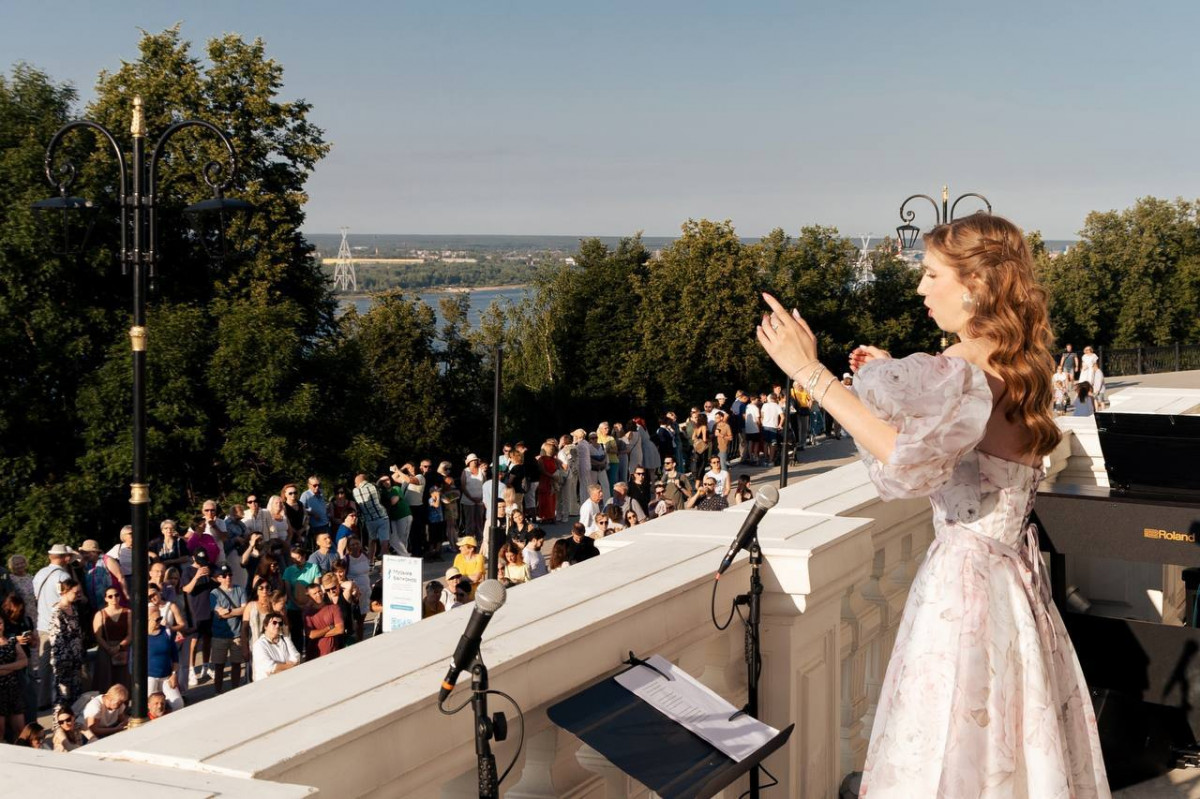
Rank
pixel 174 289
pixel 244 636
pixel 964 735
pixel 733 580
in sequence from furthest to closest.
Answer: pixel 174 289 < pixel 244 636 < pixel 733 580 < pixel 964 735

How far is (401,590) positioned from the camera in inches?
461

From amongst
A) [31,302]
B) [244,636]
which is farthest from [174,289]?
[244,636]

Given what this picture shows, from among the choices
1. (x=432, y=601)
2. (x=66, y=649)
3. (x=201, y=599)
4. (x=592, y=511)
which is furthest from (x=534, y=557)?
(x=66, y=649)

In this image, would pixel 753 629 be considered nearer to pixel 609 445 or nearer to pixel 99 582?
pixel 99 582

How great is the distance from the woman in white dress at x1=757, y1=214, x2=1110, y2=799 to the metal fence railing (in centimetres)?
5330

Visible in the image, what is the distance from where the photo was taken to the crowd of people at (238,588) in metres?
10.6

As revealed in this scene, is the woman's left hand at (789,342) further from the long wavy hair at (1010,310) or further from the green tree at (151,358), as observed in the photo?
the green tree at (151,358)

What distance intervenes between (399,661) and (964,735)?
3.79ft

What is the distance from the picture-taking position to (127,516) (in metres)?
28.4

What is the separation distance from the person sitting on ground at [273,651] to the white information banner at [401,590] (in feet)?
3.70

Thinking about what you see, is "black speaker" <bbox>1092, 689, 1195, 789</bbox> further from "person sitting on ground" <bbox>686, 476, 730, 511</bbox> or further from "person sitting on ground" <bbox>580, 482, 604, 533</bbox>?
"person sitting on ground" <bbox>580, 482, 604, 533</bbox>

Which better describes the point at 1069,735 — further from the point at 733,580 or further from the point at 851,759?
the point at 851,759

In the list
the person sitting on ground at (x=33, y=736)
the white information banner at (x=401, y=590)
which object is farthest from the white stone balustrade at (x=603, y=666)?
the white information banner at (x=401, y=590)

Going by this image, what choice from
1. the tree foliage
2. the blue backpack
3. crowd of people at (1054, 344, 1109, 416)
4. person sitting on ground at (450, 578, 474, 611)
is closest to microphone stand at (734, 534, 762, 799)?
person sitting on ground at (450, 578, 474, 611)
